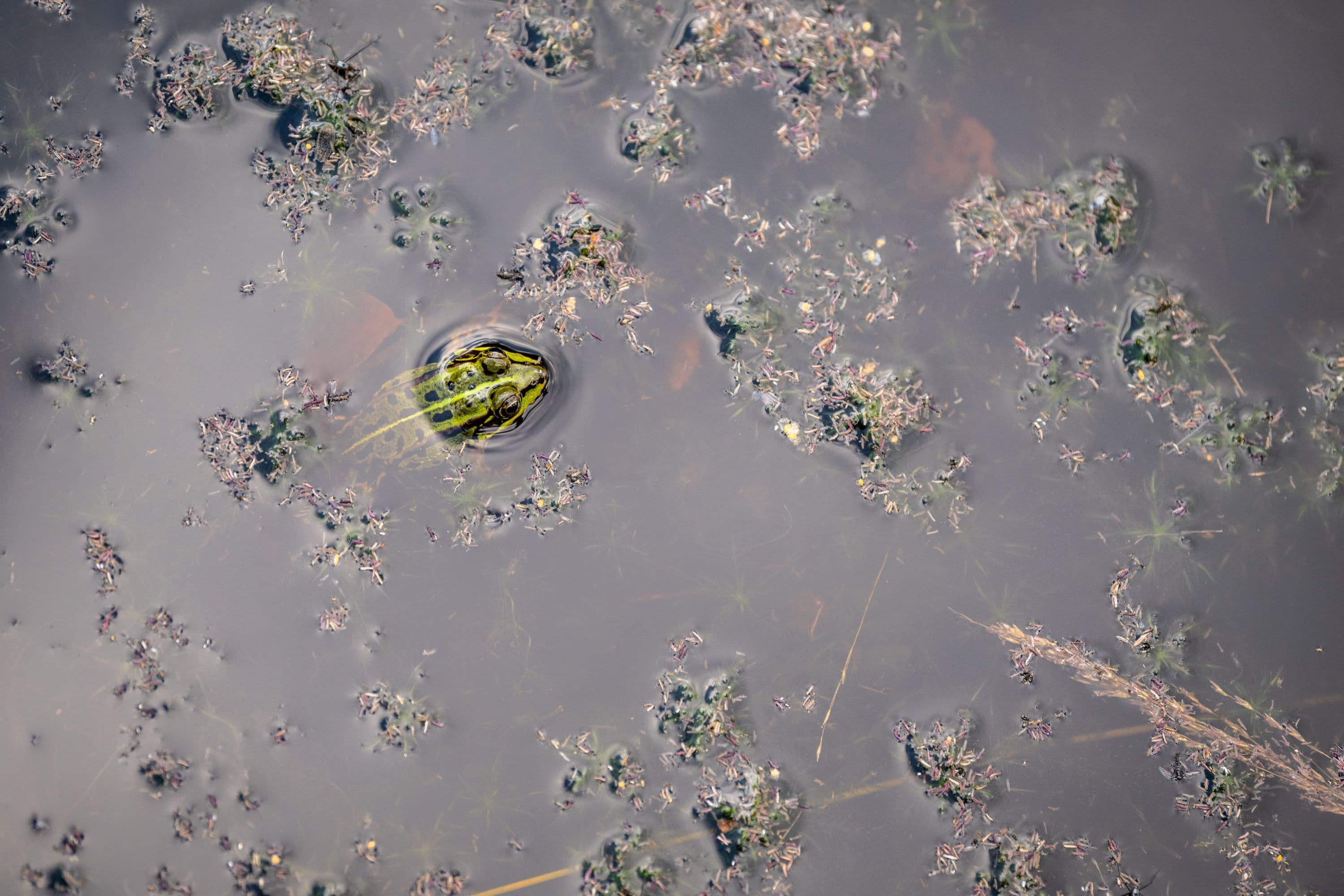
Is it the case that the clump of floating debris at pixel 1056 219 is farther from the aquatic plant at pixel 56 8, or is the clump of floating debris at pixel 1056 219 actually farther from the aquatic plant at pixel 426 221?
the aquatic plant at pixel 56 8

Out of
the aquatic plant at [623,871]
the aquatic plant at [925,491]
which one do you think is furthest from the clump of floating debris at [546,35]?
the aquatic plant at [623,871]

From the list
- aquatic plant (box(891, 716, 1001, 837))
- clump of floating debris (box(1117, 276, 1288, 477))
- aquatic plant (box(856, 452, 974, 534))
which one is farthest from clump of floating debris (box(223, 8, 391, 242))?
aquatic plant (box(891, 716, 1001, 837))

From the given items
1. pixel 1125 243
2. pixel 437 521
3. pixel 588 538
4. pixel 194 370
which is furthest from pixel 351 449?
pixel 1125 243

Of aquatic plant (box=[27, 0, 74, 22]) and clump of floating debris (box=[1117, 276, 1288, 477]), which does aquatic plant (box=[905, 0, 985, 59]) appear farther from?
aquatic plant (box=[27, 0, 74, 22])

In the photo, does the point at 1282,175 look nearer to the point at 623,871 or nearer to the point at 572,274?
the point at 572,274

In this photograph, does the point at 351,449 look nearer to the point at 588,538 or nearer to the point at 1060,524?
the point at 588,538

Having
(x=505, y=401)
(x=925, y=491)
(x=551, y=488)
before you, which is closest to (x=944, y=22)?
(x=925, y=491)
